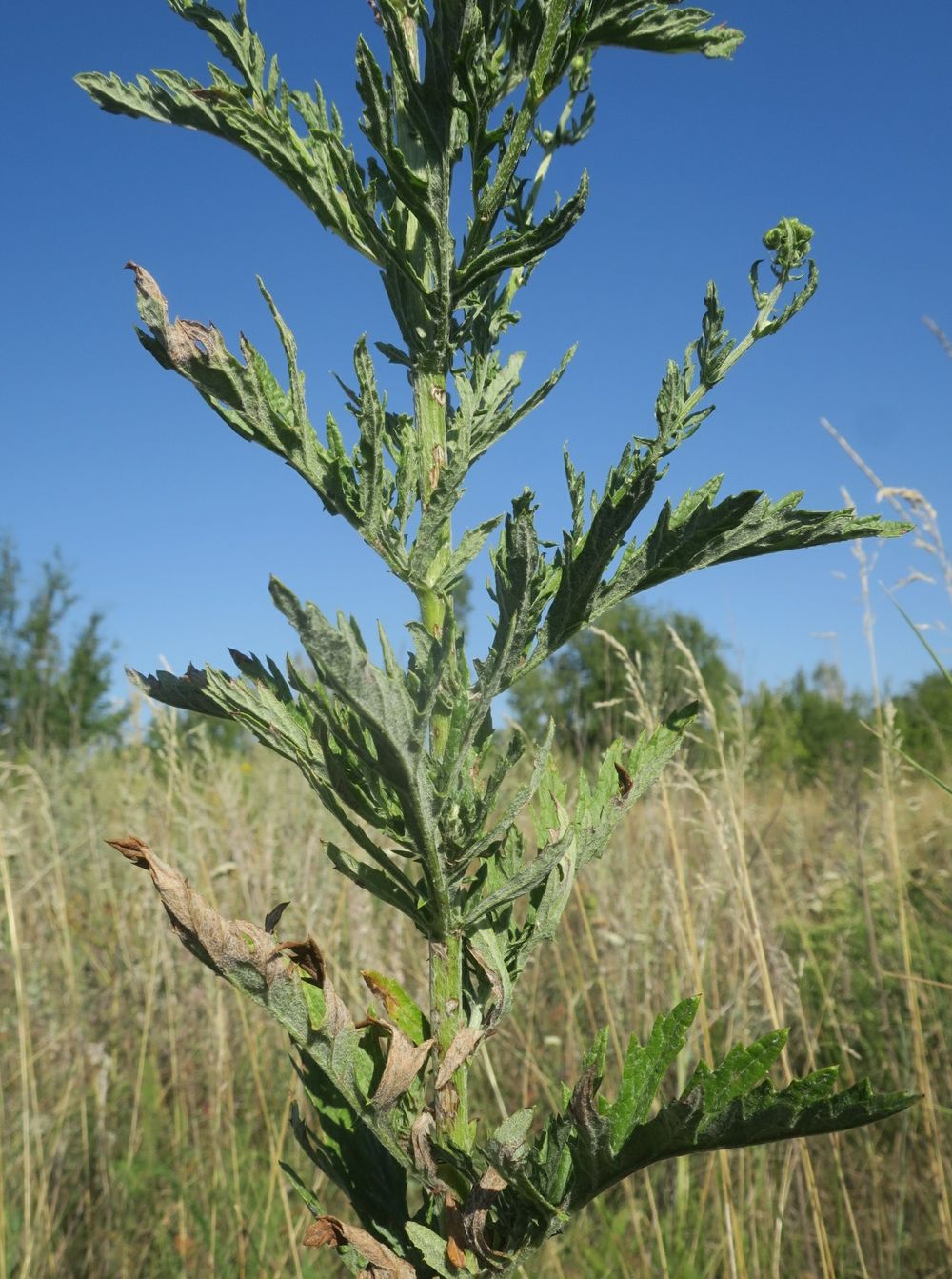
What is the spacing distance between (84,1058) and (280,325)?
3.42 metres

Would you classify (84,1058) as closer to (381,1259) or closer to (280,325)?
(381,1259)

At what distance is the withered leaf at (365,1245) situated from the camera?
1.13m

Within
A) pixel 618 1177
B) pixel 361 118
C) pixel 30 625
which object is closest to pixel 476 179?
pixel 361 118

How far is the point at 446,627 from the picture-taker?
1.07 m

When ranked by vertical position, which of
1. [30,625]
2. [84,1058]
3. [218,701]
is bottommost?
[84,1058]

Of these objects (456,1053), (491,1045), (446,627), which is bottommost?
(491,1045)

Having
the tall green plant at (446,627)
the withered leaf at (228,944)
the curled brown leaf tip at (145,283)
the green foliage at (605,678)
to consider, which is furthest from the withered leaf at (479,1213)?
the green foliage at (605,678)

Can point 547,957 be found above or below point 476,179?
below

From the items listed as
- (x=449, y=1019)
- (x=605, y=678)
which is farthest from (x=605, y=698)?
(x=449, y=1019)

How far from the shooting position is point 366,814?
1215 mm

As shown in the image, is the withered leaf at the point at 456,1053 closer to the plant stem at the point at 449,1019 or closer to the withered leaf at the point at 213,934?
the plant stem at the point at 449,1019

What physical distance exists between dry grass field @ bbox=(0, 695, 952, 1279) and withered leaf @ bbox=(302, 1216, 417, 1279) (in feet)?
4.19

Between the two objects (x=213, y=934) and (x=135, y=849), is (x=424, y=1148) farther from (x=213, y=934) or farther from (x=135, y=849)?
(x=135, y=849)

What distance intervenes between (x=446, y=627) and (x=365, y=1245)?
75 centimetres
